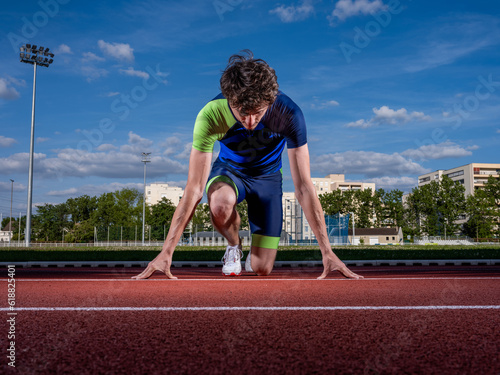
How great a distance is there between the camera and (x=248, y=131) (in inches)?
242

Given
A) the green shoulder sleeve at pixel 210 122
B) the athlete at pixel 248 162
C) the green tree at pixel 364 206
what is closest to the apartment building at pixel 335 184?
the green tree at pixel 364 206

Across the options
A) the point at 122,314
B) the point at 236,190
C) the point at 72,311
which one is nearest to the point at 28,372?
the point at 122,314

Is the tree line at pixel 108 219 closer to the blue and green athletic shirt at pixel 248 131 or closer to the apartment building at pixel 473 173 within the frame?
the blue and green athletic shirt at pixel 248 131

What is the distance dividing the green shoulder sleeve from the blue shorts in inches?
22.3

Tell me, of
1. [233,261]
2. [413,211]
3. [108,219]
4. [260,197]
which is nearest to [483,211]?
[413,211]

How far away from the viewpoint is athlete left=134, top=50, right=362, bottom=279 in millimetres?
5633

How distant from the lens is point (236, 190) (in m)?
6.32

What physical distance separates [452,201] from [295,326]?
67.4 m

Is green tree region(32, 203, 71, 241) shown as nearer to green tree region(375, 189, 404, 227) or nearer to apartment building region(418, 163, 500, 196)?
green tree region(375, 189, 404, 227)

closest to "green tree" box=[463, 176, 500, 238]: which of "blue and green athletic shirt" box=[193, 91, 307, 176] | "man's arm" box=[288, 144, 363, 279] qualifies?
"man's arm" box=[288, 144, 363, 279]

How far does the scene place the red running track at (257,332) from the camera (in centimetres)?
195

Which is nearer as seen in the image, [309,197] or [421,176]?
[309,197]

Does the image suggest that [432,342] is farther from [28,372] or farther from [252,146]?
[252,146]

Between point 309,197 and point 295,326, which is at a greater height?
point 309,197
